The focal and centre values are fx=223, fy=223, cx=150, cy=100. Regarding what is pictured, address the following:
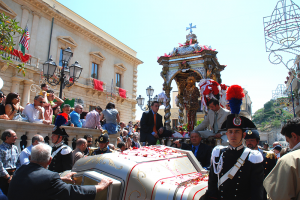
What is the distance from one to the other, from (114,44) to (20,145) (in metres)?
22.6

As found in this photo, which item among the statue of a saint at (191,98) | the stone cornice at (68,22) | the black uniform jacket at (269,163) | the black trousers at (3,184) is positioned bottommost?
the black trousers at (3,184)

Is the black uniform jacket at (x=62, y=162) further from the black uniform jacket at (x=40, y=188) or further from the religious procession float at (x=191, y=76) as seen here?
the religious procession float at (x=191, y=76)

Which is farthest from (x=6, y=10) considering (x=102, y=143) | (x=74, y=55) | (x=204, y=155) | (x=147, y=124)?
(x=204, y=155)

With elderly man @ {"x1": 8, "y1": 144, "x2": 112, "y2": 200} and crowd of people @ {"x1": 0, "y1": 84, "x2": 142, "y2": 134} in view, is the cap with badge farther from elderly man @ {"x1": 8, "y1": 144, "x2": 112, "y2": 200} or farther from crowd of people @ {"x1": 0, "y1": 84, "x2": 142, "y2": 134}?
crowd of people @ {"x1": 0, "y1": 84, "x2": 142, "y2": 134}

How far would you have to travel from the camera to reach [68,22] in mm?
21266

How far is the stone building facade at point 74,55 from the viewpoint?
1725 cm

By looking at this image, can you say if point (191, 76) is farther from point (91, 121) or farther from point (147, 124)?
point (91, 121)

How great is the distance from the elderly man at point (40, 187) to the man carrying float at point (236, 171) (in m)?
1.30

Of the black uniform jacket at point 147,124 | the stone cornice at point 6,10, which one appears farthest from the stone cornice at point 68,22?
the black uniform jacket at point 147,124

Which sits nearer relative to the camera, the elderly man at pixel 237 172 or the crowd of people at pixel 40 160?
the elderly man at pixel 237 172

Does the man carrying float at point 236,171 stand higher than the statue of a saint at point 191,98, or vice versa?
the statue of a saint at point 191,98

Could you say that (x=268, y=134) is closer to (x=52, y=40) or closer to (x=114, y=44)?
(x=114, y=44)

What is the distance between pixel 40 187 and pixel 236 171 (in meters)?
2.18

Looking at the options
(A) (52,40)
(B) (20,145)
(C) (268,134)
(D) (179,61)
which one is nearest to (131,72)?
(A) (52,40)
